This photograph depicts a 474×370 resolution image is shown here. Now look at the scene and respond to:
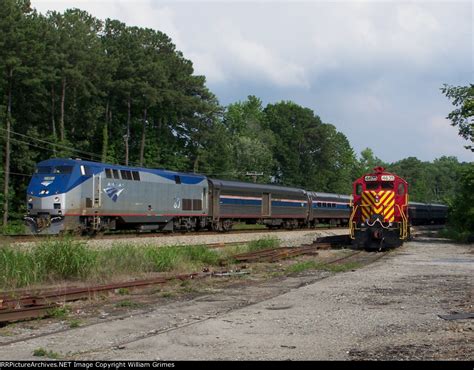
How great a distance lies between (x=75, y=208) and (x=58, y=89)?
1256 inches

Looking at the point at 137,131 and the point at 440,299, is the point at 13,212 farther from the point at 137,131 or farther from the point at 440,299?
the point at 440,299

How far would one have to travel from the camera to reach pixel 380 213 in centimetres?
2367

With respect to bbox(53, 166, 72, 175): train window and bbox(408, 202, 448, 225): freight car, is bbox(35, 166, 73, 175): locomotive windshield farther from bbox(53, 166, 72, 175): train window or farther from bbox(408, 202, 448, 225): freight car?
bbox(408, 202, 448, 225): freight car

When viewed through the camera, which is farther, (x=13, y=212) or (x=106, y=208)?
(x=13, y=212)

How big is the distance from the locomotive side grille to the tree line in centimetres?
3010

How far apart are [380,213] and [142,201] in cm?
1276

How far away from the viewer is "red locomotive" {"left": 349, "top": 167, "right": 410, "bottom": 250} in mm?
23609

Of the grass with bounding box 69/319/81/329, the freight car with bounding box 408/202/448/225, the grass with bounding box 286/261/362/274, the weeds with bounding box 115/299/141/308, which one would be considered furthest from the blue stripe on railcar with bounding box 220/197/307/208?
the grass with bounding box 69/319/81/329

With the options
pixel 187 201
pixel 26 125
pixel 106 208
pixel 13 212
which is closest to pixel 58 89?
pixel 26 125

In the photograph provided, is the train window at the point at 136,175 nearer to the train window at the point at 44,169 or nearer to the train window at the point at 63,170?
the train window at the point at 63,170

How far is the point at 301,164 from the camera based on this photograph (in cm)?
10331

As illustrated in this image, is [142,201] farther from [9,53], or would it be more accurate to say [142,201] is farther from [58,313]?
[9,53]

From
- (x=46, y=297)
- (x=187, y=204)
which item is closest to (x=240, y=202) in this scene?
(x=187, y=204)

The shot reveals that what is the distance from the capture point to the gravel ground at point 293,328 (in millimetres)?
6773
